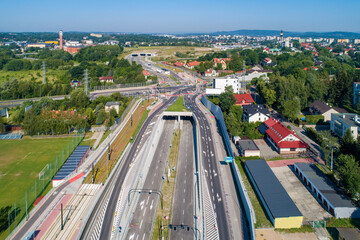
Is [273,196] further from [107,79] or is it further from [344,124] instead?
[107,79]

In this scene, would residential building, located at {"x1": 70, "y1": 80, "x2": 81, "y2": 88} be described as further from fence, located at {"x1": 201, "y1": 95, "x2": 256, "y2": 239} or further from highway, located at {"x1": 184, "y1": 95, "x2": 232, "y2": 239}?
fence, located at {"x1": 201, "y1": 95, "x2": 256, "y2": 239}

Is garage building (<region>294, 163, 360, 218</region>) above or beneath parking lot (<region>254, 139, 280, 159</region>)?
beneath

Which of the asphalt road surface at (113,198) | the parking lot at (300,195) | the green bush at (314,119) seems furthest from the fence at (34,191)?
the green bush at (314,119)

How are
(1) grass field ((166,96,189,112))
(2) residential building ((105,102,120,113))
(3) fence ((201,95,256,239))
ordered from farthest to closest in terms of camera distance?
(2) residential building ((105,102,120,113)), (1) grass field ((166,96,189,112)), (3) fence ((201,95,256,239))

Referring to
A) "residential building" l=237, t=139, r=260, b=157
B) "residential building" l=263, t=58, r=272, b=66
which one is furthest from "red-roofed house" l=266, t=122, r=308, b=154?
"residential building" l=263, t=58, r=272, b=66

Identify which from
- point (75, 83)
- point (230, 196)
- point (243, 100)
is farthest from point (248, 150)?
point (75, 83)
